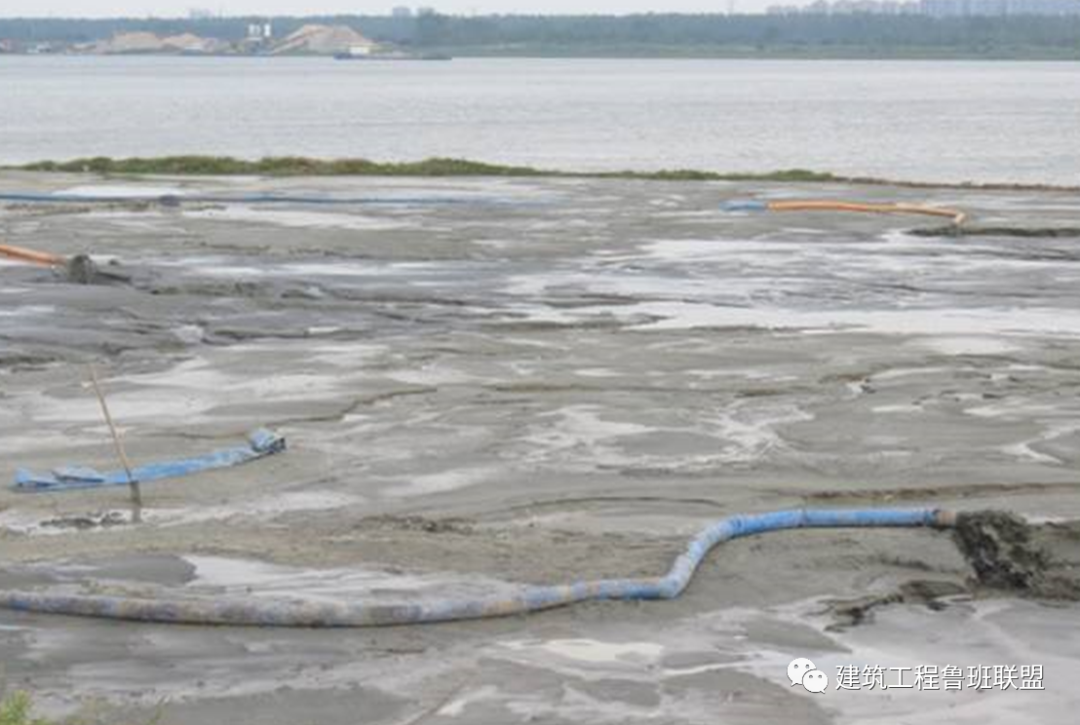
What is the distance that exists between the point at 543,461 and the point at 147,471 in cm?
230

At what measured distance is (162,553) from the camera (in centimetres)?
1109

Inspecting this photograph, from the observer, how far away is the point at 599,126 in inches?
3967

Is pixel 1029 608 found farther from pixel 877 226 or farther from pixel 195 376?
pixel 877 226

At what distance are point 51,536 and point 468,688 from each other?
3493 millimetres

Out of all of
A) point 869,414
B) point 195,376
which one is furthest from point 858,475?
point 195,376

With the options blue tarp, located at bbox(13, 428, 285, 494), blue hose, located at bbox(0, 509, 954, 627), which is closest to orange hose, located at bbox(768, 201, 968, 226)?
blue tarp, located at bbox(13, 428, 285, 494)

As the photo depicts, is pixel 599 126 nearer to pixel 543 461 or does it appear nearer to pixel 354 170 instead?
pixel 354 170

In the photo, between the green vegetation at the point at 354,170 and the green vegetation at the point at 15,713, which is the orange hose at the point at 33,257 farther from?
the green vegetation at the point at 354,170

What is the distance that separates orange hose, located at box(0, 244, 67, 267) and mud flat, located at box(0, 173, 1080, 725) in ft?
2.35

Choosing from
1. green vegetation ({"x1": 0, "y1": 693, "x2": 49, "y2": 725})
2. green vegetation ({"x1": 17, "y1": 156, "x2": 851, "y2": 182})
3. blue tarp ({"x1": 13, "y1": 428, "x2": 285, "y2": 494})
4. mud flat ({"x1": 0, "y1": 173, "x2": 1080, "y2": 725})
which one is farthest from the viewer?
green vegetation ({"x1": 17, "y1": 156, "x2": 851, "y2": 182})

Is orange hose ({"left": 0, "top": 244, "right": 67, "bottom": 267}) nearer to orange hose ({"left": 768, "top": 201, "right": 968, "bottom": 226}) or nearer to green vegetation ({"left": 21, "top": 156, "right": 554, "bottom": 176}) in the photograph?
orange hose ({"left": 768, "top": 201, "right": 968, "bottom": 226})

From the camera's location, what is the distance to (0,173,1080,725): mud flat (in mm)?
9078

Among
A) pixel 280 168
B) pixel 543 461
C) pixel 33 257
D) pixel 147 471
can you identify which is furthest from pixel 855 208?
pixel 147 471

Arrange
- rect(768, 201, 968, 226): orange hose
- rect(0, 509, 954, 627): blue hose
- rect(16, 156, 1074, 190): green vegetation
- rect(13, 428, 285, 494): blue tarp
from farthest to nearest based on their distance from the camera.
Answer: rect(16, 156, 1074, 190): green vegetation → rect(768, 201, 968, 226): orange hose → rect(13, 428, 285, 494): blue tarp → rect(0, 509, 954, 627): blue hose
